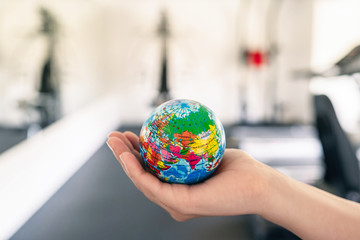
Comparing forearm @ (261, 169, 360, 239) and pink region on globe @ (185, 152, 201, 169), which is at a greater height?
pink region on globe @ (185, 152, 201, 169)

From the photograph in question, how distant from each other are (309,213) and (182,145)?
0.48 m

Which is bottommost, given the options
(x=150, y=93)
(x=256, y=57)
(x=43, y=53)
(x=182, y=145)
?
(x=150, y=93)

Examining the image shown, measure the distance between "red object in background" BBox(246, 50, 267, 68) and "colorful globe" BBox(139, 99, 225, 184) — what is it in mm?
5001

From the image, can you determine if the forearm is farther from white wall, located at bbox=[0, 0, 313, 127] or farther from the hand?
white wall, located at bbox=[0, 0, 313, 127]

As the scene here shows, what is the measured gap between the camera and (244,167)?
3.74ft

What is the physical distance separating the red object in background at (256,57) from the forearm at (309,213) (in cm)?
512

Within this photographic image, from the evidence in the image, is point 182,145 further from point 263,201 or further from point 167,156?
point 263,201

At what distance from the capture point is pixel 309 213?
40.3 inches

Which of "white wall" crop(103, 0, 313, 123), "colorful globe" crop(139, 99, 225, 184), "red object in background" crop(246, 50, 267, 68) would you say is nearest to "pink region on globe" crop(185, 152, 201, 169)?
"colorful globe" crop(139, 99, 225, 184)

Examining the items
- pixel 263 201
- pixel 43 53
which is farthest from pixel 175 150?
pixel 43 53

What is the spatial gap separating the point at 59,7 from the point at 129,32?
2.51 m

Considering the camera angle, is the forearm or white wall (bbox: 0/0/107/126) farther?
white wall (bbox: 0/0/107/126)

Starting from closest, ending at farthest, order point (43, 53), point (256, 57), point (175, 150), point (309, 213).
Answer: point (309, 213) → point (175, 150) → point (43, 53) → point (256, 57)

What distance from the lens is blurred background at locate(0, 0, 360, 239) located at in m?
2.39
